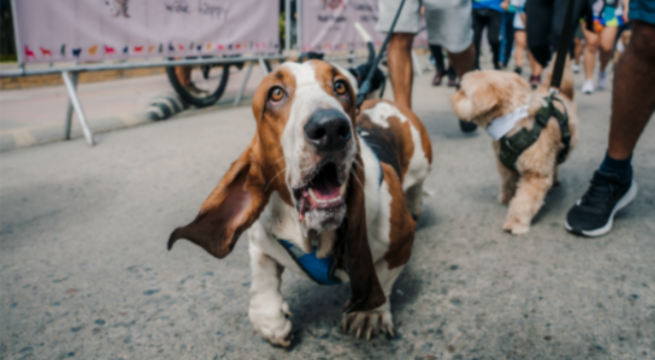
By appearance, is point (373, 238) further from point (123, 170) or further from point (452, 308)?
point (123, 170)

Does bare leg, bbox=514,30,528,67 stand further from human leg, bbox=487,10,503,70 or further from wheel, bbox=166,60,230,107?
wheel, bbox=166,60,230,107

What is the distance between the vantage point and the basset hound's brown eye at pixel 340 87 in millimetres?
1570

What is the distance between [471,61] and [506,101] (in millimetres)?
1639

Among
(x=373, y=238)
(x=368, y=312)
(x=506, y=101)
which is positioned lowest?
(x=368, y=312)

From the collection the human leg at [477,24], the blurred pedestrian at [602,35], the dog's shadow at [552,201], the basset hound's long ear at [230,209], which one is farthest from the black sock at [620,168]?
the human leg at [477,24]

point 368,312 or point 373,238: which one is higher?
point 373,238

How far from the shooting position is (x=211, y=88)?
714cm

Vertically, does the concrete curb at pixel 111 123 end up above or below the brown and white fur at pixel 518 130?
below

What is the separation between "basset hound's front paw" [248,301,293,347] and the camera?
5.26ft

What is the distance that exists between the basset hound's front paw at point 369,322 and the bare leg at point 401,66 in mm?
2252

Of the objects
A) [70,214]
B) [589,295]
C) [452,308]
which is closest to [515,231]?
[589,295]

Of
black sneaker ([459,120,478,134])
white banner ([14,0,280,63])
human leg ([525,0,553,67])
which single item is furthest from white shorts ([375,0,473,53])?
white banner ([14,0,280,63])

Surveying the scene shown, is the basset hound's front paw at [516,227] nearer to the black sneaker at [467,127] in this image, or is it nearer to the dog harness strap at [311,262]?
the dog harness strap at [311,262]

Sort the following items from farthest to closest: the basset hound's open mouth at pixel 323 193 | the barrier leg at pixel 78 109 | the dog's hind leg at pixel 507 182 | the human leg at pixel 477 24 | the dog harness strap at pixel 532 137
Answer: the human leg at pixel 477 24 < the barrier leg at pixel 78 109 < the dog's hind leg at pixel 507 182 < the dog harness strap at pixel 532 137 < the basset hound's open mouth at pixel 323 193
